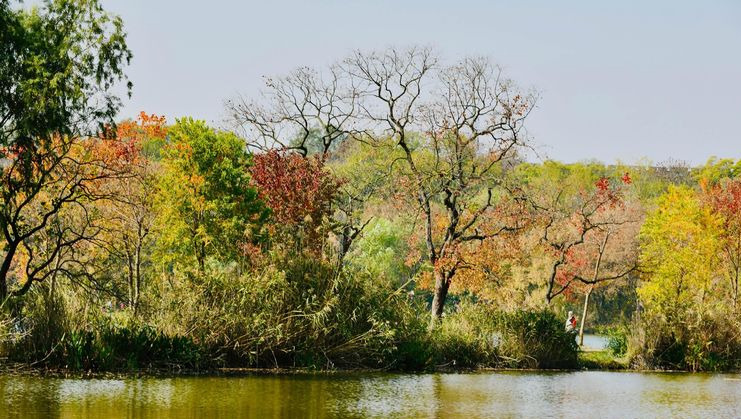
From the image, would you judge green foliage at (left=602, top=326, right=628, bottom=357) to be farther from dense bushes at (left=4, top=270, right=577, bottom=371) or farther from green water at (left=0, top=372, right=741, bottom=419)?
dense bushes at (left=4, top=270, right=577, bottom=371)

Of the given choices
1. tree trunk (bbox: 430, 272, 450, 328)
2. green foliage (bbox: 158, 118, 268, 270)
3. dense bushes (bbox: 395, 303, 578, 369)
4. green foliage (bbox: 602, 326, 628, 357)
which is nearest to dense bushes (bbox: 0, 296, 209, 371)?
dense bushes (bbox: 395, 303, 578, 369)

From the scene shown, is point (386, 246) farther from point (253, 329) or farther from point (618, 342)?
point (253, 329)

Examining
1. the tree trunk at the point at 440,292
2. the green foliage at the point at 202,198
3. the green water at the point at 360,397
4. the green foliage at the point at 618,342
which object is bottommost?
the green water at the point at 360,397

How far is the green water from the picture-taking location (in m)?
14.7

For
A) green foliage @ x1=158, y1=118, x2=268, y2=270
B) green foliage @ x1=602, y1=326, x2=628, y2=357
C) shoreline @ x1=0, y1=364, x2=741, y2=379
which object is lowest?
shoreline @ x1=0, y1=364, x2=741, y2=379

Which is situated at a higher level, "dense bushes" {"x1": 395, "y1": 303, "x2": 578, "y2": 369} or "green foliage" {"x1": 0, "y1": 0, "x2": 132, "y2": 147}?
"green foliage" {"x1": 0, "y1": 0, "x2": 132, "y2": 147}

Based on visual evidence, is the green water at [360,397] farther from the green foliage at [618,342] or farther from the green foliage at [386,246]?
the green foliage at [386,246]

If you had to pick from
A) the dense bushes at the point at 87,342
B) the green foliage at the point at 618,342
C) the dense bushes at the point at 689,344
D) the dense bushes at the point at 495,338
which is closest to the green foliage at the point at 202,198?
the dense bushes at the point at 495,338

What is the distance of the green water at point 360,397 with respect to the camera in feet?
48.2

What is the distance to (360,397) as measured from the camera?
1703 cm

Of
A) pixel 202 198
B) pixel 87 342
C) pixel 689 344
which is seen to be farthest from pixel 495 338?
pixel 202 198

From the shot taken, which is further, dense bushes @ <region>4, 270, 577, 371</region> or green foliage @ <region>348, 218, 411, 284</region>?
green foliage @ <region>348, 218, 411, 284</region>

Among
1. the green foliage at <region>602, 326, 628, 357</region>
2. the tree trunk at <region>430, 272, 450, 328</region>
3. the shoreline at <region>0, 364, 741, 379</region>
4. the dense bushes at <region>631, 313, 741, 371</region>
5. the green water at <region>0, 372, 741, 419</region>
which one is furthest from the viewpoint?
the tree trunk at <region>430, 272, 450, 328</region>

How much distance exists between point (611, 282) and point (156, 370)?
1509 inches
